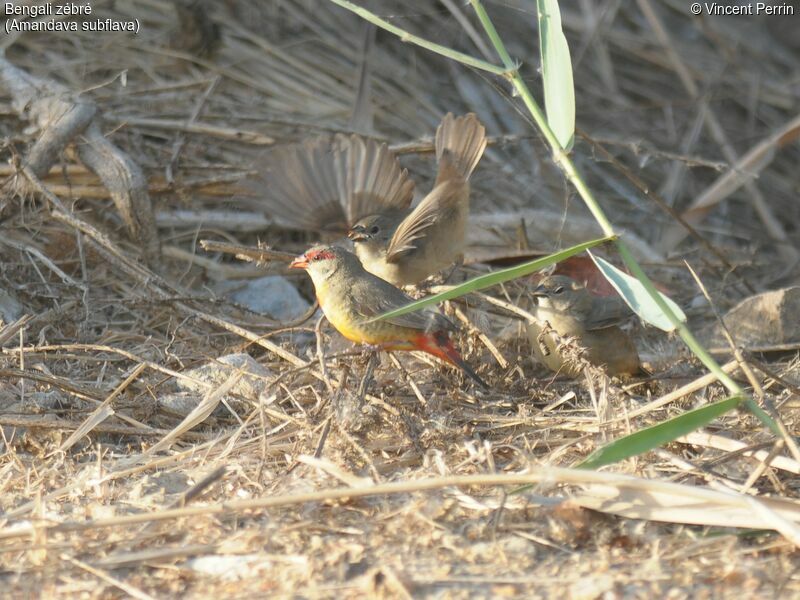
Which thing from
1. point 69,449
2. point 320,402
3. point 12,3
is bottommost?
point 69,449

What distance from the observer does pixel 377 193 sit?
18.5 ft

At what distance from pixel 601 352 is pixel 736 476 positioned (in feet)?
4.02

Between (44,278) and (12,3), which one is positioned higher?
(12,3)

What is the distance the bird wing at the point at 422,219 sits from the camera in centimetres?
525

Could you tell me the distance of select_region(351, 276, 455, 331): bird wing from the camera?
14.2ft

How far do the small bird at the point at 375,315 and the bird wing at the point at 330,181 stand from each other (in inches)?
38.4

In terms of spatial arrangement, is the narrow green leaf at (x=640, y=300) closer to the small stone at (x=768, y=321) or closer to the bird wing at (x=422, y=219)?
the bird wing at (x=422, y=219)

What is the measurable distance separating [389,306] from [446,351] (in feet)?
0.95

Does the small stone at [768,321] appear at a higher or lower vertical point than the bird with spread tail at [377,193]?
lower

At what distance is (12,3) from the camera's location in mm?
5855

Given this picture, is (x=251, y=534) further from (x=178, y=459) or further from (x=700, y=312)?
(x=700, y=312)

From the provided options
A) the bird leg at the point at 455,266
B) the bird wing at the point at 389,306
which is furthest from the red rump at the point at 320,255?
the bird leg at the point at 455,266

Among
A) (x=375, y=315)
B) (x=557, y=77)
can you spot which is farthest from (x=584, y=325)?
(x=557, y=77)

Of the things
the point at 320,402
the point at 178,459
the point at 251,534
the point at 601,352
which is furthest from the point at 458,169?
the point at 251,534
